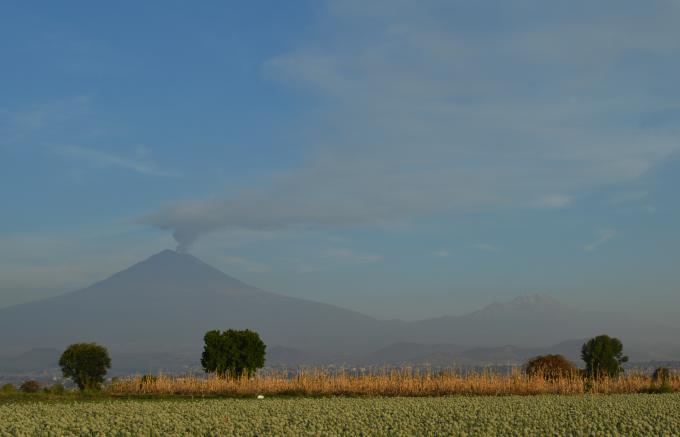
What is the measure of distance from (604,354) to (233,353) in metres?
28.7

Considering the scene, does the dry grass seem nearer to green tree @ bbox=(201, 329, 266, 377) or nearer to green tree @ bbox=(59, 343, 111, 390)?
green tree @ bbox=(201, 329, 266, 377)

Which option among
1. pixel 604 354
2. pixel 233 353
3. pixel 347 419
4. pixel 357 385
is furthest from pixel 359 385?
pixel 604 354

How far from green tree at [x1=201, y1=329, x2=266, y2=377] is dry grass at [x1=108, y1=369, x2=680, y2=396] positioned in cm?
273

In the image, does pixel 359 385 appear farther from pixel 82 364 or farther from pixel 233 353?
pixel 82 364

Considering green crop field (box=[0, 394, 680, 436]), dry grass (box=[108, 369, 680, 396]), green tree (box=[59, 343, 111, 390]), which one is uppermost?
green tree (box=[59, 343, 111, 390])

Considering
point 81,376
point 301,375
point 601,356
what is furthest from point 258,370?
point 601,356

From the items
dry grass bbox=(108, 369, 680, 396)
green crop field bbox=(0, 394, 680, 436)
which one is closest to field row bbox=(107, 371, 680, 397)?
dry grass bbox=(108, 369, 680, 396)

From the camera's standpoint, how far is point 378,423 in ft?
70.5

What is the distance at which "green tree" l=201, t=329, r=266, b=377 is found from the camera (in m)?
43.2

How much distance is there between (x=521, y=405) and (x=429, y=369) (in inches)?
498

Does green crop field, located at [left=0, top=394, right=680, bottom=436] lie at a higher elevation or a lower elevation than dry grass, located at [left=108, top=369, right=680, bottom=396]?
lower

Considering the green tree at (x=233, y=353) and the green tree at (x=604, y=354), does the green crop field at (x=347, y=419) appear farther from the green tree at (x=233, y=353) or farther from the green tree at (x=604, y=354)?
the green tree at (x=604, y=354)

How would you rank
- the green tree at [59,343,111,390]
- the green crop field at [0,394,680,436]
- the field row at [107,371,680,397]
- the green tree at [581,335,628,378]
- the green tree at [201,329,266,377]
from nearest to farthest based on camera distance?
the green crop field at [0,394,680,436]
the field row at [107,371,680,397]
the green tree at [201,329,266,377]
the green tree at [59,343,111,390]
the green tree at [581,335,628,378]

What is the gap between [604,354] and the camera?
5775 centimetres
